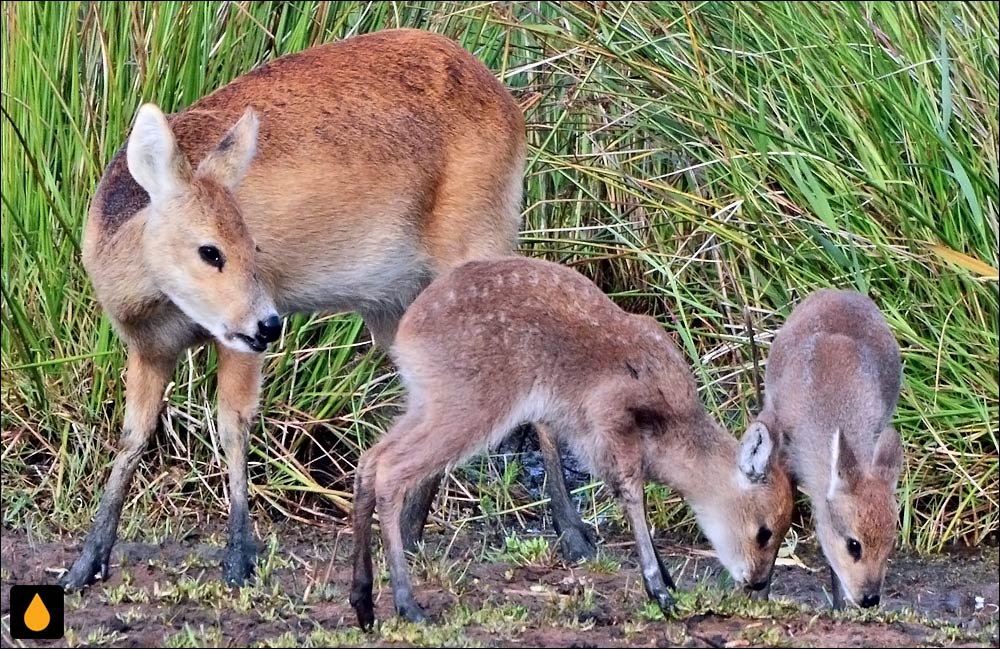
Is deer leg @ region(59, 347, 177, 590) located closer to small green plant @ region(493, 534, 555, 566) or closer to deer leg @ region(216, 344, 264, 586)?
deer leg @ region(216, 344, 264, 586)

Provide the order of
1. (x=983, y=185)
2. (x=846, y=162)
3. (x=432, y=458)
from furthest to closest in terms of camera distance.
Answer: (x=846, y=162), (x=983, y=185), (x=432, y=458)

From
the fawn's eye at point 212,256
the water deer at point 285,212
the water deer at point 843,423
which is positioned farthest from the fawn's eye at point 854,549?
the fawn's eye at point 212,256

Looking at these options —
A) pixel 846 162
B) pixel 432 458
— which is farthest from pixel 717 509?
pixel 846 162

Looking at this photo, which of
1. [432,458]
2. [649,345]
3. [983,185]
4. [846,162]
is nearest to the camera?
[432,458]

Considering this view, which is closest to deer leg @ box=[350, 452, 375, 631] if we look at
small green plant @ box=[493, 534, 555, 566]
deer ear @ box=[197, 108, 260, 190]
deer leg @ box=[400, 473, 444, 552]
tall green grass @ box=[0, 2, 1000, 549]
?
small green plant @ box=[493, 534, 555, 566]

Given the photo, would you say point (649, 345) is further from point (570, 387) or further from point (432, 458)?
point (432, 458)

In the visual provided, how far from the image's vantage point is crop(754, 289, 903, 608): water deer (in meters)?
5.85

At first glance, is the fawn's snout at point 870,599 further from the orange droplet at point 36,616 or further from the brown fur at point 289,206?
the orange droplet at point 36,616

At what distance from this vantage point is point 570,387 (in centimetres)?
575

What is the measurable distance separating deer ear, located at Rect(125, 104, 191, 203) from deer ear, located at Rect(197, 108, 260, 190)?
0.32 ft

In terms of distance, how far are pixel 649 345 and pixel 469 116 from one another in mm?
1629

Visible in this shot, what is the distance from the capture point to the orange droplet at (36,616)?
209 inches

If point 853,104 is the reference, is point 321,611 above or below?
below

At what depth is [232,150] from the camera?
20.3ft
